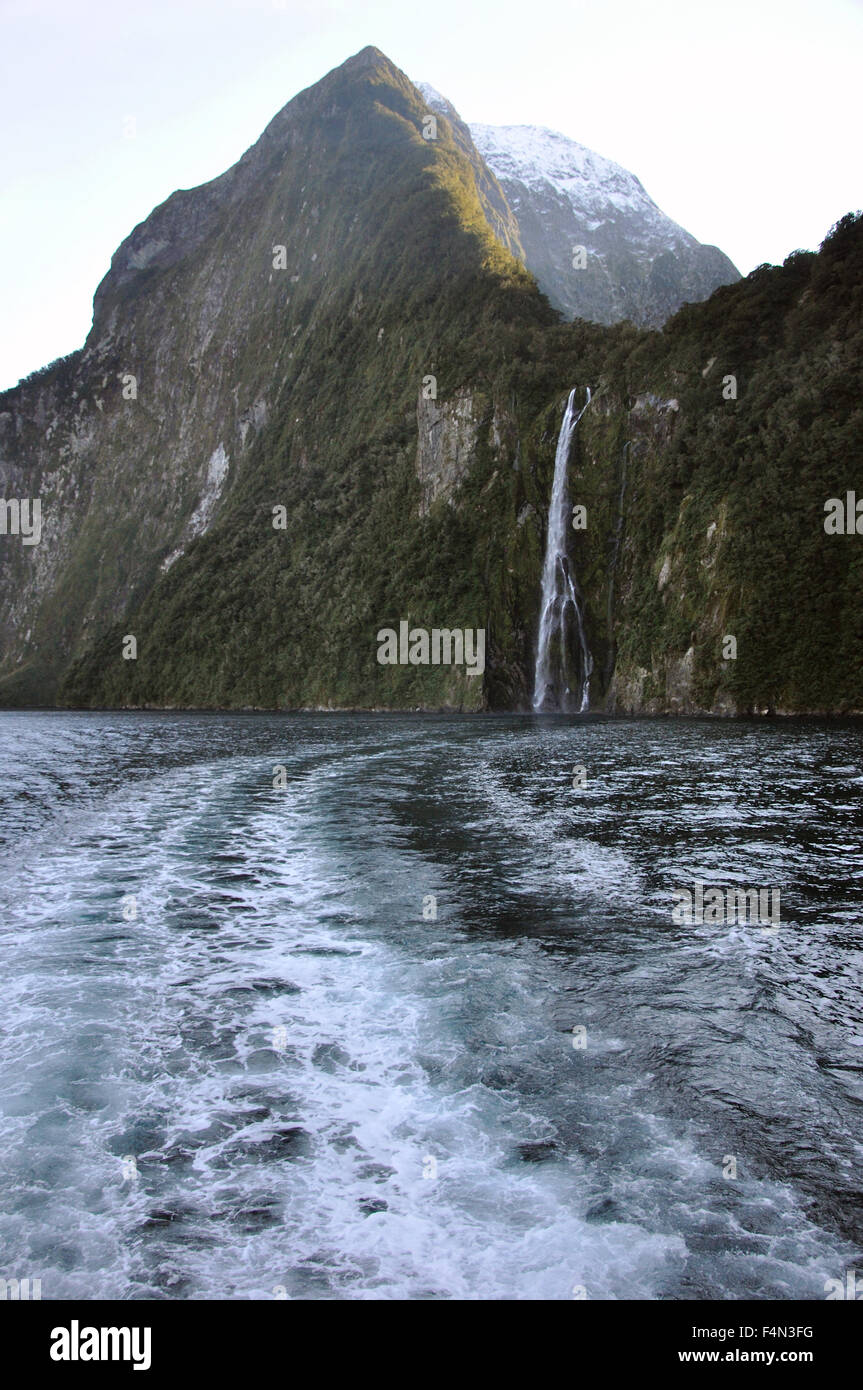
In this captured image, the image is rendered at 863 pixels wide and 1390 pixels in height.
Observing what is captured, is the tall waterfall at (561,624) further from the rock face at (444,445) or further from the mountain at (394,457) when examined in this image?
the rock face at (444,445)

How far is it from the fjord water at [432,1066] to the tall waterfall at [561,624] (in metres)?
47.5

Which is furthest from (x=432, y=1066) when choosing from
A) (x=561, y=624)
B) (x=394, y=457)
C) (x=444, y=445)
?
(x=394, y=457)

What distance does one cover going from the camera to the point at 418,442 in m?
89.0

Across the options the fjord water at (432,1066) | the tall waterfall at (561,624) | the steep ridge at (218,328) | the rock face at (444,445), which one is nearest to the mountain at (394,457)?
the rock face at (444,445)

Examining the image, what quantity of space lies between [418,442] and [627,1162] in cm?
8800

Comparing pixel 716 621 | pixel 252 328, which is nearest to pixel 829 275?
pixel 716 621

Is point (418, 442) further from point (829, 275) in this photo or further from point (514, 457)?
point (829, 275)

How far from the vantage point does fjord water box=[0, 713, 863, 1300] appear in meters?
4.99

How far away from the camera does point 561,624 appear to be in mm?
66062

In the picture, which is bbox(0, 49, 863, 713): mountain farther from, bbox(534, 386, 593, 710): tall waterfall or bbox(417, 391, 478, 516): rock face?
bbox(534, 386, 593, 710): tall waterfall

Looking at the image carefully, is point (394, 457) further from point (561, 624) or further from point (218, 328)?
point (218, 328)

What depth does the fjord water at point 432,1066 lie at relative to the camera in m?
4.99

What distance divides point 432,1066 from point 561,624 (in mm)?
60085

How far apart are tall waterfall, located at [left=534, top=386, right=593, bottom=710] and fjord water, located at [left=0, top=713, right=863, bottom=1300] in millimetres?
47481
